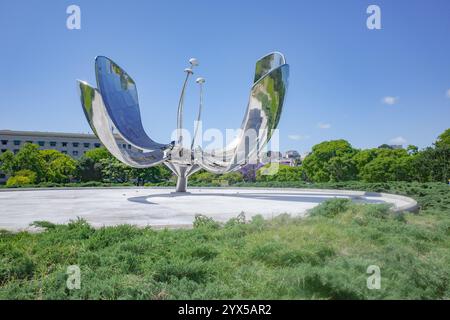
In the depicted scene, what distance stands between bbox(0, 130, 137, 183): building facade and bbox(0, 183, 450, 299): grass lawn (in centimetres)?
6492

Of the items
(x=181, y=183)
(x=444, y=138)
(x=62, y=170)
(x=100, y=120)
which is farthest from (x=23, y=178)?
(x=444, y=138)

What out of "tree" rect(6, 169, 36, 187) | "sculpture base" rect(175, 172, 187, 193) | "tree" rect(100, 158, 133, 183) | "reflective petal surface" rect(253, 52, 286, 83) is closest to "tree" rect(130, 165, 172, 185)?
"tree" rect(100, 158, 133, 183)

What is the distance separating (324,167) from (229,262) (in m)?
43.1

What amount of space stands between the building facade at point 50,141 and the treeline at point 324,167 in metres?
22.5

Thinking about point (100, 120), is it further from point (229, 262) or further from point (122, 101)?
point (229, 262)

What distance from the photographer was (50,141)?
74938mm

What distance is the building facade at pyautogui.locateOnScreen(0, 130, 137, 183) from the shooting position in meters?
70.8

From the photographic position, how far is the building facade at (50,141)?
70750 mm

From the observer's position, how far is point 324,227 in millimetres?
7469

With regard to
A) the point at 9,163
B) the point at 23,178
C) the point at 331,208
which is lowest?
the point at 23,178

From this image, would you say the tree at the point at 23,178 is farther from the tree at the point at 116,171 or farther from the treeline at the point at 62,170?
the tree at the point at 116,171
